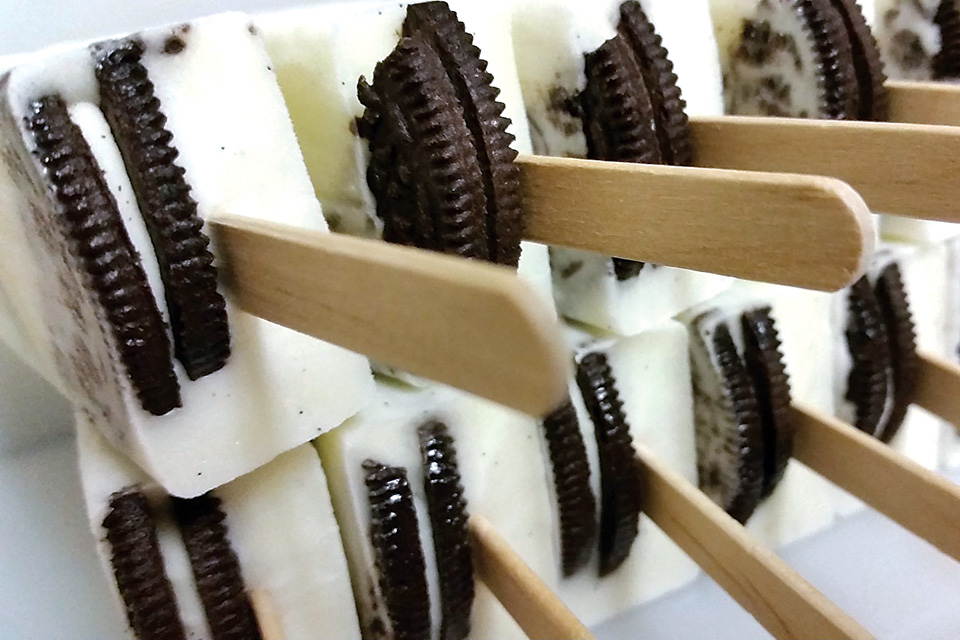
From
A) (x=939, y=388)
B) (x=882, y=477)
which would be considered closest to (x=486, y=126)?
(x=882, y=477)

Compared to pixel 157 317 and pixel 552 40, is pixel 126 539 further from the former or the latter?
pixel 552 40

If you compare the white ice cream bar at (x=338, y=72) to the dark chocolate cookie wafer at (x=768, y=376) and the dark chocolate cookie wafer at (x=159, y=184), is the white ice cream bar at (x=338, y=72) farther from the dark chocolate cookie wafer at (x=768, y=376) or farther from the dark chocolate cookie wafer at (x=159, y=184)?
the dark chocolate cookie wafer at (x=768, y=376)

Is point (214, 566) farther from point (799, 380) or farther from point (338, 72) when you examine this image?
point (799, 380)

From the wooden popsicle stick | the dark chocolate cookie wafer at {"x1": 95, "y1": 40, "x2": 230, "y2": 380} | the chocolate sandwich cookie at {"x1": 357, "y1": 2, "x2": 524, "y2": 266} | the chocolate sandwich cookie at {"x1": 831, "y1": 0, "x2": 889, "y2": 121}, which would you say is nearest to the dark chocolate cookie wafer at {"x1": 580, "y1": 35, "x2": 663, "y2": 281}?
the chocolate sandwich cookie at {"x1": 357, "y1": 2, "x2": 524, "y2": 266}

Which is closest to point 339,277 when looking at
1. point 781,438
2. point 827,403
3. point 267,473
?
point 267,473

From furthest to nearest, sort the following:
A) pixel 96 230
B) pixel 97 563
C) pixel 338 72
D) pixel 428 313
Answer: pixel 97 563 < pixel 338 72 < pixel 96 230 < pixel 428 313

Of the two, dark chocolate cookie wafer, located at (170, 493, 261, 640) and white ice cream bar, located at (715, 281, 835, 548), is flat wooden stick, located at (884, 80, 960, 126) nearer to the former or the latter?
white ice cream bar, located at (715, 281, 835, 548)
